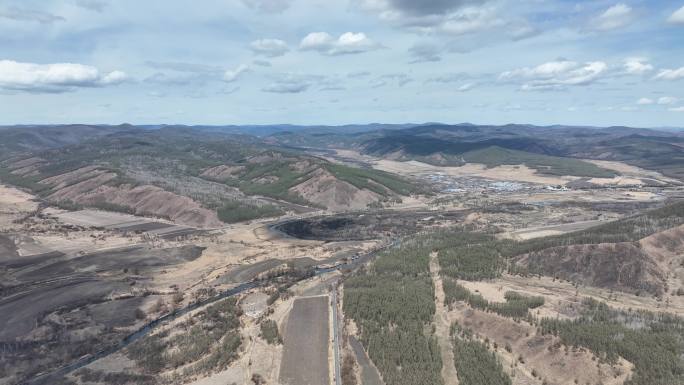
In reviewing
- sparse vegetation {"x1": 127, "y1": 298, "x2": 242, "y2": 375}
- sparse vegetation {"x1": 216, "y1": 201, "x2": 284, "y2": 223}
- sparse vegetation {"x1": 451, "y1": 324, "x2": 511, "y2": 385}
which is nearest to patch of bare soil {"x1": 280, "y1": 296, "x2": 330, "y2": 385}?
sparse vegetation {"x1": 127, "y1": 298, "x2": 242, "y2": 375}

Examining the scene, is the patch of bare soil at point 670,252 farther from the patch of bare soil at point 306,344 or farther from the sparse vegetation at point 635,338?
the patch of bare soil at point 306,344

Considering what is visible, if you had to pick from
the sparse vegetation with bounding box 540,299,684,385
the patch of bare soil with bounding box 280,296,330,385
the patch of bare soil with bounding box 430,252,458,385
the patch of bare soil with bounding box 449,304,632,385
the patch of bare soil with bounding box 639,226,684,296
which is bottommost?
the patch of bare soil with bounding box 280,296,330,385

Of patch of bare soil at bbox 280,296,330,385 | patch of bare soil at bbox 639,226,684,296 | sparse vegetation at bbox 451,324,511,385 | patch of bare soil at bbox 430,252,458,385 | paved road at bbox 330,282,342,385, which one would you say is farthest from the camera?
patch of bare soil at bbox 639,226,684,296

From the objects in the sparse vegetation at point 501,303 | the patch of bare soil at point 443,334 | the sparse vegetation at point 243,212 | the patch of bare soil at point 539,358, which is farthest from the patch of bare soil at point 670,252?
the sparse vegetation at point 243,212

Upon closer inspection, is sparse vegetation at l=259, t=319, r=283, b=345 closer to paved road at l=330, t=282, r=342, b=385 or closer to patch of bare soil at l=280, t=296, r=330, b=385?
patch of bare soil at l=280, t=296, r=330, b=385

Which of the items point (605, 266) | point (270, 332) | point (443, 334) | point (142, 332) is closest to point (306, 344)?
Answer: point (270, 332)

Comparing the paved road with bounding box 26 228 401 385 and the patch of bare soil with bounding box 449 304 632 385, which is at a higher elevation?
the patch of bare soil with bounding box 449 304 632 385

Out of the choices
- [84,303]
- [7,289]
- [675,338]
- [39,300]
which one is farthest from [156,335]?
[675,338]
